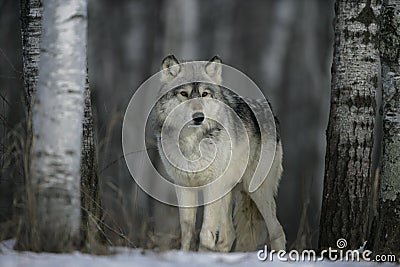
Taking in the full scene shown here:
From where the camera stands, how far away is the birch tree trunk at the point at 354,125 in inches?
234

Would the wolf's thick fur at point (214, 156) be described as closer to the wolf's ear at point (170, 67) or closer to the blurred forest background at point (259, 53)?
the wolf's ear at point (170, 67)

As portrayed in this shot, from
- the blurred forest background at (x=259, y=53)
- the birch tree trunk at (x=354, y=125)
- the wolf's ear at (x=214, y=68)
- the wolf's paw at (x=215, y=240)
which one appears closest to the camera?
the birch tree trunk at (x=354, y=125)

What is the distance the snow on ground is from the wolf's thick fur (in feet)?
5.34

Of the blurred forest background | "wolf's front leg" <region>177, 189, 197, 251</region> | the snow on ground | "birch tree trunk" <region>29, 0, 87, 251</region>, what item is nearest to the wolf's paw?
"wolf's front leg" <region>177, 189, 197, 251</region>

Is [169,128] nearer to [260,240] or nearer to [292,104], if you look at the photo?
[260,240]

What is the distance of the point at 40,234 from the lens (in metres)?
4.47

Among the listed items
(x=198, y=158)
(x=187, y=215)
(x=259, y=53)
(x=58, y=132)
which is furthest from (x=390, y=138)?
(x=259, y=53)

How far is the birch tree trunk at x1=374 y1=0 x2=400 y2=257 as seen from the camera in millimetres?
5562

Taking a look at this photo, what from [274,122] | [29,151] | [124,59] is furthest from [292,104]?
[29,151]

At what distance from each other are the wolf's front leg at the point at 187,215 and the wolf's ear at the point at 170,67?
99 cm

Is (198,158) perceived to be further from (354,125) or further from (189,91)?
(354,125)

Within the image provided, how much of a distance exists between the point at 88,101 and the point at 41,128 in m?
1.44

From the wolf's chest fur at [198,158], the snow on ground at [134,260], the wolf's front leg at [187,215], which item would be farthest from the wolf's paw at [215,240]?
the snow on ground at [134,260]

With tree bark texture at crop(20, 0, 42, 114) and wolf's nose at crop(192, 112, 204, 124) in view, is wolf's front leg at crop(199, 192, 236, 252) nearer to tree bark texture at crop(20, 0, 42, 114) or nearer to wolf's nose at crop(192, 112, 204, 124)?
wolf's nose at crop(192, 112, 204, 124)
